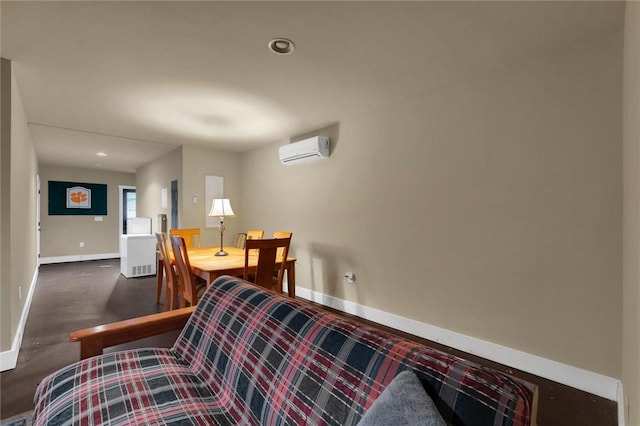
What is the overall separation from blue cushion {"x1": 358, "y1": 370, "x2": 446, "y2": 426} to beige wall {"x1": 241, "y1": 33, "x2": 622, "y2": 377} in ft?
6.43

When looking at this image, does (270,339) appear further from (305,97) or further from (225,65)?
(305,97)

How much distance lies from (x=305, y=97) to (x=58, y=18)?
1821 mm

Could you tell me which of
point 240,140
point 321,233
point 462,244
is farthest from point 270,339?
point 240,140

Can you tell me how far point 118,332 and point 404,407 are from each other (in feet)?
4.72

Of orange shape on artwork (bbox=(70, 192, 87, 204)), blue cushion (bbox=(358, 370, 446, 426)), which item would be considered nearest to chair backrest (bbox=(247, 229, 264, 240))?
blue cushion (bbox=(358, 370, 446, 426))

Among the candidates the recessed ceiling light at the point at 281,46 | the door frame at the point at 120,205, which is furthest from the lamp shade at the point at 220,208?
the door frame at the point at 120,205

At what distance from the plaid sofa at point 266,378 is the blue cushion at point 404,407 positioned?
0.06m

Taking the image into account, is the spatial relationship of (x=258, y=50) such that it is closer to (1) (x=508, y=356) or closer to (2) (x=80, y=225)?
(1) (x=508, y=356)

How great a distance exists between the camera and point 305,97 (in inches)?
116

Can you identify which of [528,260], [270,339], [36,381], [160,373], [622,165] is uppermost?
[622,165]

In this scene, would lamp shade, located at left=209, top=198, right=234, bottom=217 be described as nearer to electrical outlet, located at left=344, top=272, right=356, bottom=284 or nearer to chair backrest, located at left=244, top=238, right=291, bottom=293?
chair backrest, located at left=244, top=238, right=291, bottom=293

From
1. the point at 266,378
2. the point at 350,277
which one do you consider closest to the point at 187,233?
the point at 350,277

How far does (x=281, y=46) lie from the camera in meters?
2.06

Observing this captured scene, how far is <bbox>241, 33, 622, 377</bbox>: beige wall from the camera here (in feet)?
6.35
